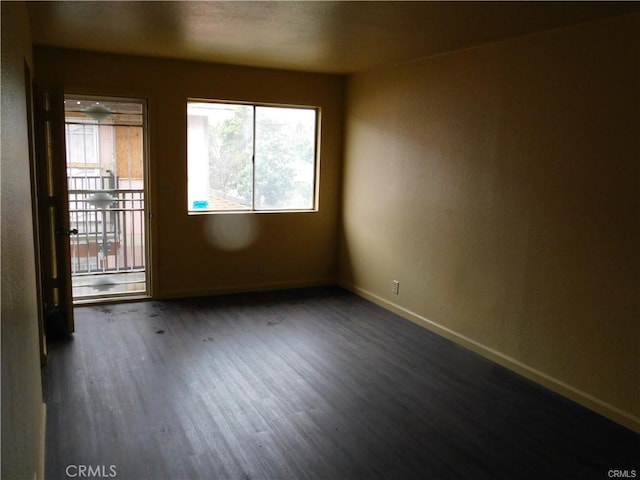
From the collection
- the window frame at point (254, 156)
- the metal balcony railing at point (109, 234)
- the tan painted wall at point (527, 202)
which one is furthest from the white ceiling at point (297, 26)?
the metal balcony railing at point (109, 234)

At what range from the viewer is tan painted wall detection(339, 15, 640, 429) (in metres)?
3.15

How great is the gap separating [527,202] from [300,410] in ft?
7.09

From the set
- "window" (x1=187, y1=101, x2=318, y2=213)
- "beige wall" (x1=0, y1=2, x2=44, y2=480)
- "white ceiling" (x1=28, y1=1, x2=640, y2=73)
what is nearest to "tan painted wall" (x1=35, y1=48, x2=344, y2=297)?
"window" (x1=187, y1=101, x2=318, y2=213)

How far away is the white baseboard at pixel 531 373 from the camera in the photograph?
318cm

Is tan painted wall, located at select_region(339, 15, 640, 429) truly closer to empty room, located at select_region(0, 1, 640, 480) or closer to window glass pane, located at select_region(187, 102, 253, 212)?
empty room, located at select_region(0, 1, 640, 480)

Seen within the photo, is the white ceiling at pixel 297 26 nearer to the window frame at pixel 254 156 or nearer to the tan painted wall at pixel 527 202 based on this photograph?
the tan painted wall at pixel 527 202

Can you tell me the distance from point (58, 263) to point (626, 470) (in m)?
4.24

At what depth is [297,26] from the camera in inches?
143

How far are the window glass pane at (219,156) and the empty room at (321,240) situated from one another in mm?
24

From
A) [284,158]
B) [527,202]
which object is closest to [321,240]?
[284,158]

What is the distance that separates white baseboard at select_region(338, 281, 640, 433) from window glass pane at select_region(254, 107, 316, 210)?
171 centimetres

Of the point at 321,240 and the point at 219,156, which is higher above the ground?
the point at 219,156

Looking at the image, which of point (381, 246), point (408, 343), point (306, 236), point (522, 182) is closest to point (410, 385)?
point (408, 343)

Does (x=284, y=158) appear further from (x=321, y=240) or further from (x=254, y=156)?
(x=321, y=240)
